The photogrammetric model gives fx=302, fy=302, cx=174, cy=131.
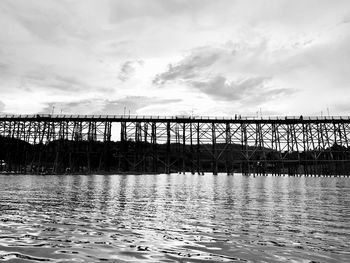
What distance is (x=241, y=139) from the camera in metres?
52.0

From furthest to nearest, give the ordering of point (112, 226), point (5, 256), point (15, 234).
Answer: point (112, 226) → point (15, 234) → point (5, 256)

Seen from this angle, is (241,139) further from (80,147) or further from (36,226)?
(36,226)

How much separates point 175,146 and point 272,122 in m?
17.5

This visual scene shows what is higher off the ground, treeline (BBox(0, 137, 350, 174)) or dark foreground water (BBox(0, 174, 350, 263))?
treeline (BBox(0, 137, 350, 174))

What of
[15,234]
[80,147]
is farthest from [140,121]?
[15,234]

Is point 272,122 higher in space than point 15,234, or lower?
higher

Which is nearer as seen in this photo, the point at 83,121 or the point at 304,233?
the point at 304,233

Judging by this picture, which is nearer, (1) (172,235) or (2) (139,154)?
(1) (172,235)

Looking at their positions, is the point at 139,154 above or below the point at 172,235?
above

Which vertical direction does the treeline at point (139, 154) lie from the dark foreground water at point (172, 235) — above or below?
above

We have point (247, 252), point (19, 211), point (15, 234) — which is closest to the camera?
point (247, 252)

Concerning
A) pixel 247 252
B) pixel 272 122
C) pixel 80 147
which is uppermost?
pixel 272 122

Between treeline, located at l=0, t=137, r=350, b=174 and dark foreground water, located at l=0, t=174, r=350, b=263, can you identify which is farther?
treeline, located at l=0, t=137, r=350, b=174

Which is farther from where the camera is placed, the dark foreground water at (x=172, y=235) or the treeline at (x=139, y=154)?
the treeline at (x=139, y=154)
